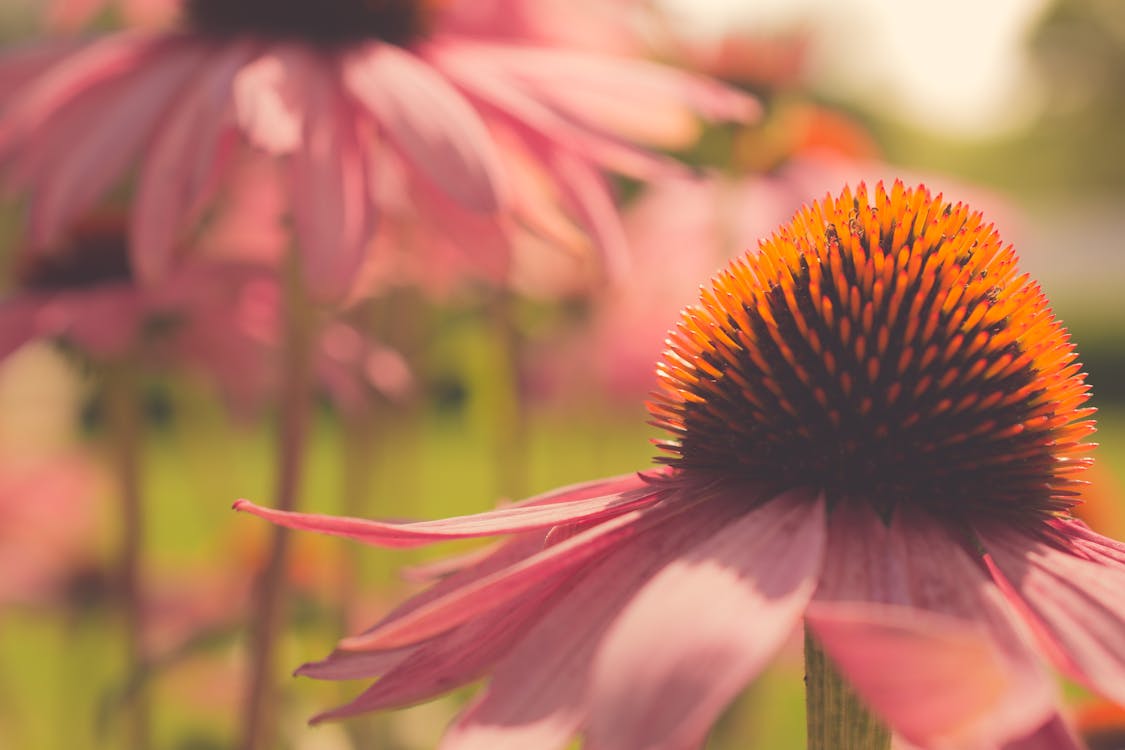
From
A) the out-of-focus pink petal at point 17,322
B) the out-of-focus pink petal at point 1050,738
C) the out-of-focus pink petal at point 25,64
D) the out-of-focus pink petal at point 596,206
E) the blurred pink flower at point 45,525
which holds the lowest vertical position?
the out-of-focus pink petal at point 1050,738

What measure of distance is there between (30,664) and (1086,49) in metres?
19.2

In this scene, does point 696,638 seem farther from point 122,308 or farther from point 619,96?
point 122,308

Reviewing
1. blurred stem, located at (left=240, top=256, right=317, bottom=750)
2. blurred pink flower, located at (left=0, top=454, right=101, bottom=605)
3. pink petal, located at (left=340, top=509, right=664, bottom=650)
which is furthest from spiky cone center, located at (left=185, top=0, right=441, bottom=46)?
blurred pink flower, located at (left=0, top=454, right=101, bottom=605)

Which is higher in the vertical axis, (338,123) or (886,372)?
(338,123)

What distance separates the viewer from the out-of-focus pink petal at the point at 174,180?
833 millimetres

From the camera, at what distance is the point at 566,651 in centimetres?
52

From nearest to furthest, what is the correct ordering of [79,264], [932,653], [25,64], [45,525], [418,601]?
[932,653]
[418,601]
[25,64]
[79,264]
[45,525]

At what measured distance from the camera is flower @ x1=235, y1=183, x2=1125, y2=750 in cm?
41

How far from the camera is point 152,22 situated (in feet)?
4.93

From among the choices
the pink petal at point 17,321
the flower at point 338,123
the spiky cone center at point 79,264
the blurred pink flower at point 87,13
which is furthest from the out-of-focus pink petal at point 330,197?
the blurred pink flower at point 87,13

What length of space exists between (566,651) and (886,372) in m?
0.24

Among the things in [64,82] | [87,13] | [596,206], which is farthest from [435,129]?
[87,13]

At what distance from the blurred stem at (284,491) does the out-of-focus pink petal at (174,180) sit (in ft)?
0.31

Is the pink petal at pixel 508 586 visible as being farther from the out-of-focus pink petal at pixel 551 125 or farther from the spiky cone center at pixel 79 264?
the spiky cone center at pixel 79 264
